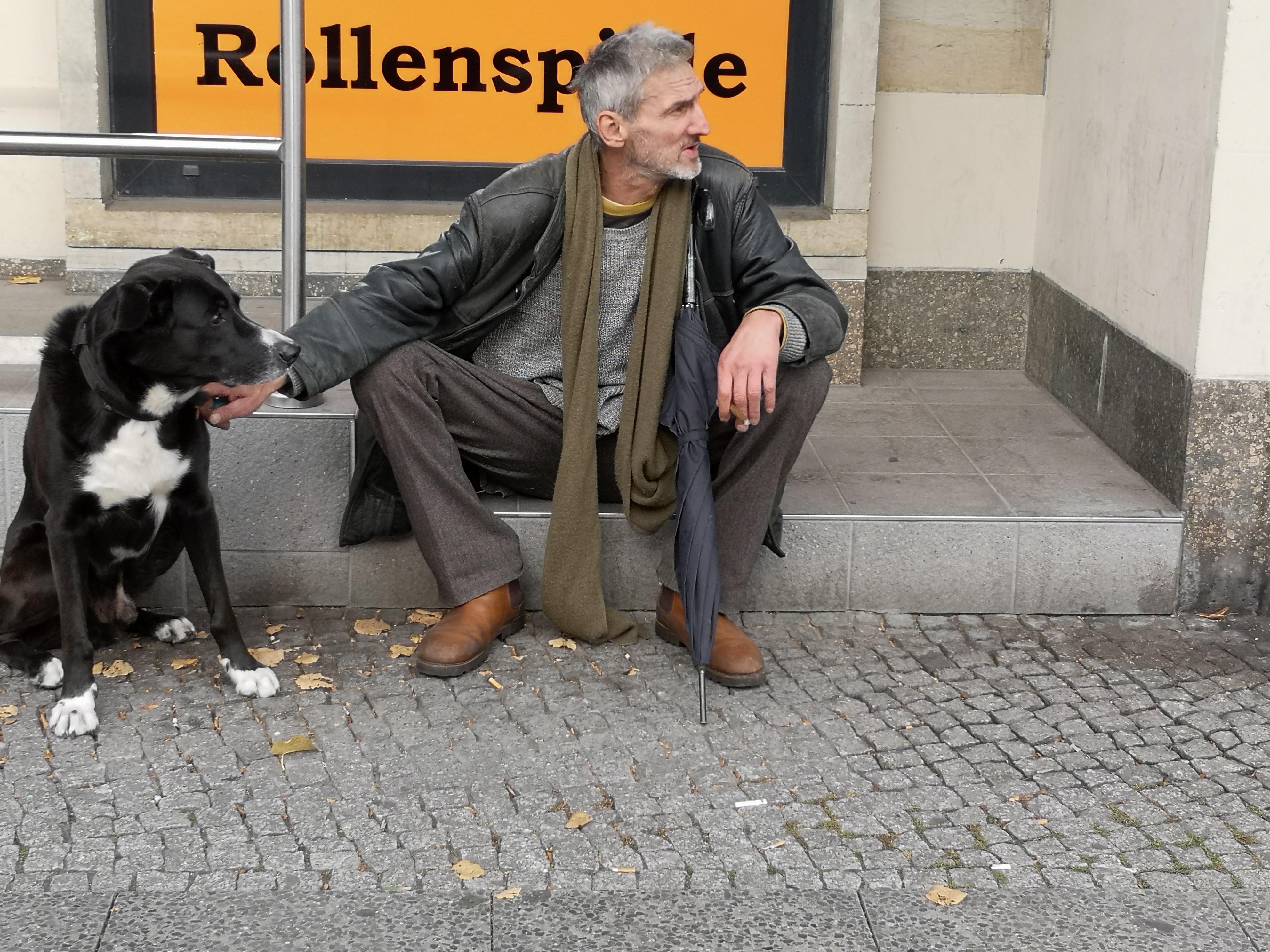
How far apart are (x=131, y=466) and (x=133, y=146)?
1.05 metres

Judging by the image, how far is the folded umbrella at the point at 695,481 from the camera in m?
3.92

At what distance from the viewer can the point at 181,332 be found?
3.54m

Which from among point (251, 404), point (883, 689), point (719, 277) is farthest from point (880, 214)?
point (251, 404)

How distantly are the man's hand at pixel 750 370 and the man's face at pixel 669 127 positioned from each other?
0.46 metres

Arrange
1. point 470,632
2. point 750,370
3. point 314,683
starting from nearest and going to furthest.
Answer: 1. point 750,370
2. point 314,683
3. point 470,632

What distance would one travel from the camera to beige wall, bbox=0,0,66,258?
18.9 ft

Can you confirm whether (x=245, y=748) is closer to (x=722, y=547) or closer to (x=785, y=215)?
(x=722, y=547)

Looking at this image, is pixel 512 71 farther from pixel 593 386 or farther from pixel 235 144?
pixel 593 386

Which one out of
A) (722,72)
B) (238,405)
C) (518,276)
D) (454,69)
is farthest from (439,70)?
(238,405)

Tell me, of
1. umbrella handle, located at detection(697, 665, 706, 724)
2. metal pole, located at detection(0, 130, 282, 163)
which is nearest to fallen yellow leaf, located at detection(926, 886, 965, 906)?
umbrella handle, located at detection(697, 665, 706, 724)

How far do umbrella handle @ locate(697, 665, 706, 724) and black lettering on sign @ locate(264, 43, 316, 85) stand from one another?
121 inches

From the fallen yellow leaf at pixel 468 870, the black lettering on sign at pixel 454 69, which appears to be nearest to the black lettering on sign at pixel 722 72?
the black lettering on sign at pixel 454 69

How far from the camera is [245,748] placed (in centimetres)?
365

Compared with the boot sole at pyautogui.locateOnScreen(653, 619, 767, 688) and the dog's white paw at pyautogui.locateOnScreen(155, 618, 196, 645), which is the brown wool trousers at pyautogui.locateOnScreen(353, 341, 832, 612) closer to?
the boot sole at pyautogui.locateOnScreen(653, 619, 767, 688)
